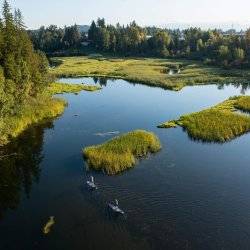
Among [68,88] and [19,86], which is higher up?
[19,86]

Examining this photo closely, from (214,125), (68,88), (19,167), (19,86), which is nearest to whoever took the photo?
(19,167)

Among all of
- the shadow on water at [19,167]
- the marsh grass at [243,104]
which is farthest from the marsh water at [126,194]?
the marsh grass at [243,104]

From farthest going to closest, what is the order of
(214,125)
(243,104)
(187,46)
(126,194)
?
(187,46) < (243,104) < (214,125) < (126,194)

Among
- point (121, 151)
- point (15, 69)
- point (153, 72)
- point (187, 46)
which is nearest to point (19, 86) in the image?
point (15, 69)

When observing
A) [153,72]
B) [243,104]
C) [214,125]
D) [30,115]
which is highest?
[30,115]

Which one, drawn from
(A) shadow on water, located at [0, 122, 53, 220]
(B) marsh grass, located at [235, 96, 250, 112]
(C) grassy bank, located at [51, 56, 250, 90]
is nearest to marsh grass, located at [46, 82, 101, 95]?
(C) grassy bank, located at [51, 56, 250, 90]

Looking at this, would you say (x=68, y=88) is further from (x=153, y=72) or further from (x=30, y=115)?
(x=153, y=72)

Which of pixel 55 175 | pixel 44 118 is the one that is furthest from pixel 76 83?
pixel 55 175

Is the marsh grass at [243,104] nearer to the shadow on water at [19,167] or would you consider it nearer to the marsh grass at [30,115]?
the marsh grass at [30,115]
